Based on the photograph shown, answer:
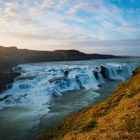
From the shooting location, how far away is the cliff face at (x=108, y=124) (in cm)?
772

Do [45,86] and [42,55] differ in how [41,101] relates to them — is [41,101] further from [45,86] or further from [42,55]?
[42,55]

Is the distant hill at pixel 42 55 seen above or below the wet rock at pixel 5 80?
above

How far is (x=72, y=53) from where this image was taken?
132 metres

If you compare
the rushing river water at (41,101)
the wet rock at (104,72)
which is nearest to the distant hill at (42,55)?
the wet rock at (104,72)


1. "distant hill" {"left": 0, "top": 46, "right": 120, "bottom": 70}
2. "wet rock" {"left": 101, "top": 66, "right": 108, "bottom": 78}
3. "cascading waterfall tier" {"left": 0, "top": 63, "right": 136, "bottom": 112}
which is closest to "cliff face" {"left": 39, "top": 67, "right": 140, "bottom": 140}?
"cascading waterfall tier" {"left": 0, "top": 63, "right": 136, "bottom": 112}

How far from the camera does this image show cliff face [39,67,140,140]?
25.3 feet

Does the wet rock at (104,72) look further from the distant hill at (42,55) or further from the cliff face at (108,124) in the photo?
the distant hill at (42,55)

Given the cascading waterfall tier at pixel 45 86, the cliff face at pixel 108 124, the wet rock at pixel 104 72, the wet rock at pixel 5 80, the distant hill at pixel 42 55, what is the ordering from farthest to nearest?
the distant hill at pixel 42 55 < the wet rock at pixel 104 72 < the wet rock at pixel 5 80 < the cascading waterfall tier at pixel 45 86 < the cliff face at pixel 108 124

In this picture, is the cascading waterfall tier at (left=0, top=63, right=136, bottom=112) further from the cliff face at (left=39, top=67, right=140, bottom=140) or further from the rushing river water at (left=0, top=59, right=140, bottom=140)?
the cliff face at (left=39, top=67, right=140, bottom=140)

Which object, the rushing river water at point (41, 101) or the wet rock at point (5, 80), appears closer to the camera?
the rushing river water at point (41, 101)

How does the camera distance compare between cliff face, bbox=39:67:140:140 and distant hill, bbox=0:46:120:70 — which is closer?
cliff face, bbox=39:67:140:140

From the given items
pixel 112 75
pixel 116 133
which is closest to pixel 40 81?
pixel 112 75

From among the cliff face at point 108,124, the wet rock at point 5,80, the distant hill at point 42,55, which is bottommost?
the wet rock at point 5,80

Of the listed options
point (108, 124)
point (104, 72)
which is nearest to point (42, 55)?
point (104, 72)
